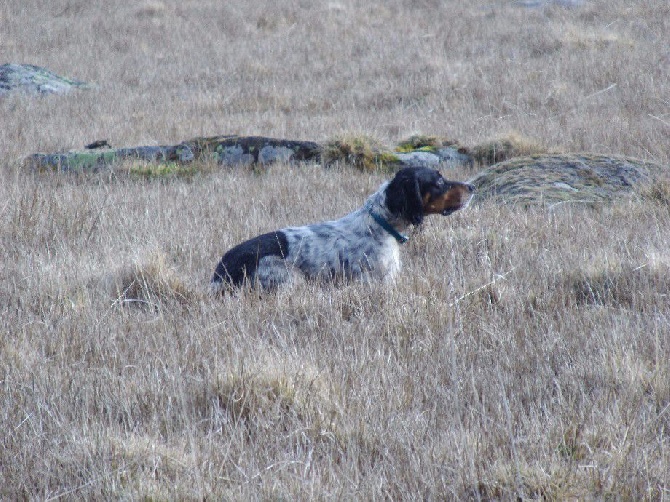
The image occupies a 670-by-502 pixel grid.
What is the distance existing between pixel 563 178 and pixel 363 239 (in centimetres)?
268

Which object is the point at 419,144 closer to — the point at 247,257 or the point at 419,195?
the point at 419,195

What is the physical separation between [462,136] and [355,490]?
7.85m

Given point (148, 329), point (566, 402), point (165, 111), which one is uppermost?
point (566, 402)

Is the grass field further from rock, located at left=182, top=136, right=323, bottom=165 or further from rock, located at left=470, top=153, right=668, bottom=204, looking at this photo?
rock, located at left=182, top=136, right=323, bottom=165

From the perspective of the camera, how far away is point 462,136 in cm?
988

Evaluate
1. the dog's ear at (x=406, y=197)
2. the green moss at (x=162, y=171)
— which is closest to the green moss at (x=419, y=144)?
the green moss at (x=162, y=171)

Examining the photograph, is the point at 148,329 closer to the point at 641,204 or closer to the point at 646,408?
the point at 646,408

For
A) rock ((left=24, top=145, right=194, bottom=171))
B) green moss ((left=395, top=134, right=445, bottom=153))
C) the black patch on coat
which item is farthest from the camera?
green moss ((left=395, top=134, right=445, bottom=153))

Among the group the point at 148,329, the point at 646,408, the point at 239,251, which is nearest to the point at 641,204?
the point at 239,251

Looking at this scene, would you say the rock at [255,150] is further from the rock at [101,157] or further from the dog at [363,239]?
the dog at [363,239]

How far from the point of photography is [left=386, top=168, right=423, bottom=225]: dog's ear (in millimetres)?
5297

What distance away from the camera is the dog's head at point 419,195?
5.31m

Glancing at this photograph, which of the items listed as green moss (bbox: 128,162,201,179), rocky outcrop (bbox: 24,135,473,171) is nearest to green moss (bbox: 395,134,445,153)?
rocky outcrop (bbox: 24,135,473,171)

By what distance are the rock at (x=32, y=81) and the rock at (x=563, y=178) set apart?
874 centimetres
